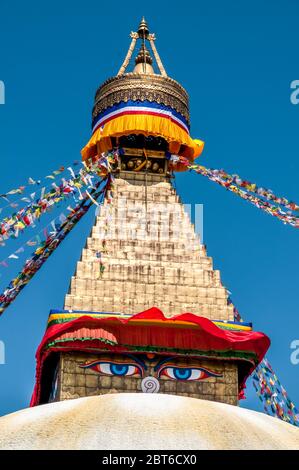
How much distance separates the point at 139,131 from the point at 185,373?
21.4ft

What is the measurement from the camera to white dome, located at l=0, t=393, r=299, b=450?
19.0 feet

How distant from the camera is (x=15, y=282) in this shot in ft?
54.9

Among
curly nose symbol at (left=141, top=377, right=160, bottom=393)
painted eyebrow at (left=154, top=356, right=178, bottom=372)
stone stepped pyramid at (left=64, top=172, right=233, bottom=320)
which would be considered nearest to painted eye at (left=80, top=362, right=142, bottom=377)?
curly nose symbol at (left=141, top=377, right=160, bottom=393)

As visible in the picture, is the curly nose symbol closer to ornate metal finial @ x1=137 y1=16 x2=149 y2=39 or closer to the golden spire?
the golden spire

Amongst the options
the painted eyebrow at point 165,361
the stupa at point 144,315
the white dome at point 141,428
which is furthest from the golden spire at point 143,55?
the white dome at point 141,428

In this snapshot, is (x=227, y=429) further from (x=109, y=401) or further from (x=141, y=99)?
(x=141, y=99)

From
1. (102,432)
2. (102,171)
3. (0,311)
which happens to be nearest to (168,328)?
(0,311)

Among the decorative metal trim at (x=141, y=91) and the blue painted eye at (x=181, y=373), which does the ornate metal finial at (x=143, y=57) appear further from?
the blue painted eye at (x=181, y=373)

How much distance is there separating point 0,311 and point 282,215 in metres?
6.31

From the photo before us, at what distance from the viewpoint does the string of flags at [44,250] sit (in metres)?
16.5

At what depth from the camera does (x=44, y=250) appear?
57.2 feet

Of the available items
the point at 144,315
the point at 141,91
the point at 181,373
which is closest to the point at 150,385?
the point at 181,373

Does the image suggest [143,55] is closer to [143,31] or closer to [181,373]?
[143,31]

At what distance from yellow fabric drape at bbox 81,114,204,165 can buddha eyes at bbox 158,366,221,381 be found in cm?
636
